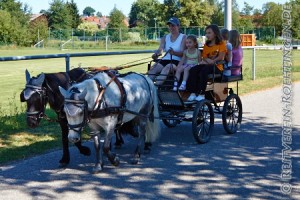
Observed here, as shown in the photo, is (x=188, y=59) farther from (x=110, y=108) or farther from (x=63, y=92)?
(x=63, y=92)

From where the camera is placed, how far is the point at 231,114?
30.7 feet

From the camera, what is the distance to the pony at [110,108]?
6.02m

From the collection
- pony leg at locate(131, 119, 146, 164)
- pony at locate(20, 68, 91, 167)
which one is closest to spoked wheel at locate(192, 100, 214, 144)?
pony leg at locate(131, 119, 146, 164)

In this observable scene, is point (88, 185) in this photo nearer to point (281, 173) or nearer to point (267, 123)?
point (281, 173)

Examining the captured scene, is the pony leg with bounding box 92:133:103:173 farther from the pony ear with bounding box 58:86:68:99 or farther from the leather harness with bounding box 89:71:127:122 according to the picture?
the pony ear with bounding box 58:86:68:99

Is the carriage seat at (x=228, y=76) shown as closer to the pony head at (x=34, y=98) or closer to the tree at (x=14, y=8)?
the pony head at (x=34, y=98)

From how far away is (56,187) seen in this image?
5992mm

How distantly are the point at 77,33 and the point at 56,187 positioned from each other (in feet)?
231

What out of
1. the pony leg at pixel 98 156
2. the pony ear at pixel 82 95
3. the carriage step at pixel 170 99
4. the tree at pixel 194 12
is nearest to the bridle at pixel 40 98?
the pony ear at pixel 82 95

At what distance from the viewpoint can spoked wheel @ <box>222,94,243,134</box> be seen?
902 centimetres

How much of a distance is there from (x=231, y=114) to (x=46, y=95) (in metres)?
4.00

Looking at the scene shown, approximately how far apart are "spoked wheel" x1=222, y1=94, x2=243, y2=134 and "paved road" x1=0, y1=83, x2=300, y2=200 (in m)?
0.31

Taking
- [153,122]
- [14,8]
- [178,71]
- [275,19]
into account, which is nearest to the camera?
[153,122]

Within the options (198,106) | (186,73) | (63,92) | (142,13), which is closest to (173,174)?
(63,92)
